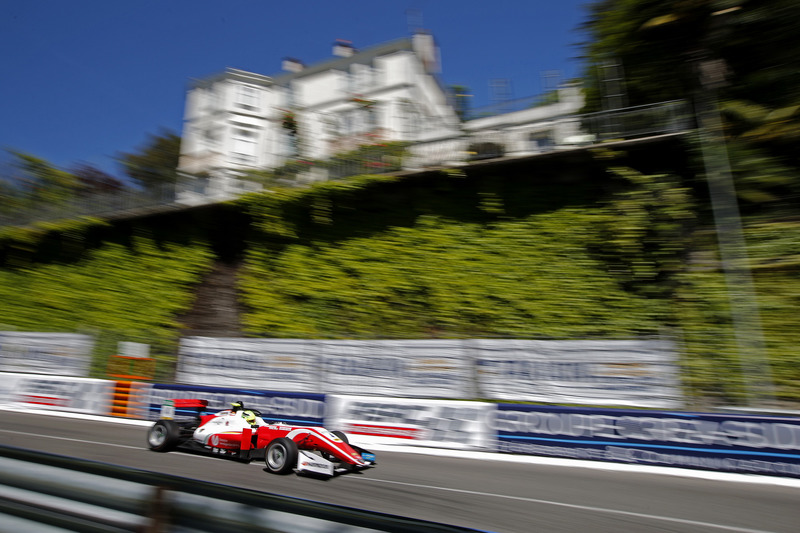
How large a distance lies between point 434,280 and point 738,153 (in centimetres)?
817

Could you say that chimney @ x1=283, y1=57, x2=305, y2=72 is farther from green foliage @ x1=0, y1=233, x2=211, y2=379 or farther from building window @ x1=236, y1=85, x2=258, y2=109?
green foliage @ x1=0, y1=233, x2=211, y2=379

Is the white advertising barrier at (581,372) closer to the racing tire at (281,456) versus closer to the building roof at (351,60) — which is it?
the racing tire at (281,456)

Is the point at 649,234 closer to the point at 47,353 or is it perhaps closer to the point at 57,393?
the point at 57,393

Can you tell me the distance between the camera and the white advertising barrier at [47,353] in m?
14.9

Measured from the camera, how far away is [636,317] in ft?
38.5

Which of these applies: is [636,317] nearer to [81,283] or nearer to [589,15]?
[589,15]

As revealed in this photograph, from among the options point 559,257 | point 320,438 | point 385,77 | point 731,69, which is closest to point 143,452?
point 320,438

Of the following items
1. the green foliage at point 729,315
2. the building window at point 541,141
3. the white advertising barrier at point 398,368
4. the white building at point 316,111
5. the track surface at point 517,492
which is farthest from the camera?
the white building at point 316,111

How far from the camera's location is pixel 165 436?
8039mm

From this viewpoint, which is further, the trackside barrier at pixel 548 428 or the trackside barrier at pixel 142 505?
the trackside barrier at pixel 548 428

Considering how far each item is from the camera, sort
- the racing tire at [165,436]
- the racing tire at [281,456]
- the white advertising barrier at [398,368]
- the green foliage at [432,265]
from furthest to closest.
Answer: the green foliage at [432,265] < the white advertising barrier at [398,368] < the racing tire at [165,436] < the racing tire at [281,456]

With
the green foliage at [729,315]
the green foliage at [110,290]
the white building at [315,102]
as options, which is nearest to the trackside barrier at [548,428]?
the green foliage at [729,315]

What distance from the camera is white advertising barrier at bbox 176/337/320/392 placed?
1242 cm

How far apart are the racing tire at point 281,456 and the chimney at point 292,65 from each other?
33068 mm
